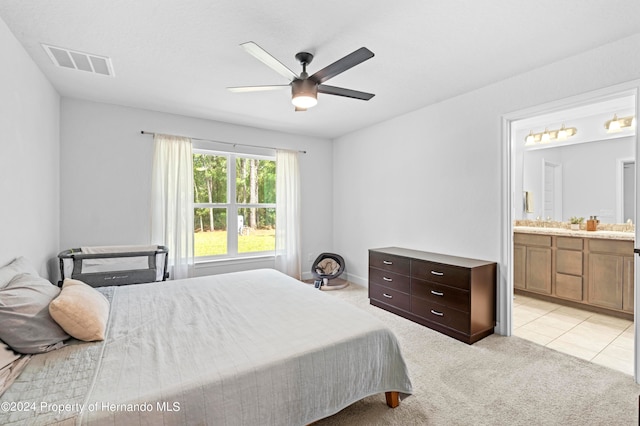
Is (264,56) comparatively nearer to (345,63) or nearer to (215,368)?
(345,63)

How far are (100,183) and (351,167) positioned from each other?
11.8ft

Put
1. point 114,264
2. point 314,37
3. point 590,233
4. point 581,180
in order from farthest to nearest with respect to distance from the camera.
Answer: point 581,180 < point 590,233 < point 114,264 < point 314,37

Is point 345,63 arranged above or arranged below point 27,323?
above

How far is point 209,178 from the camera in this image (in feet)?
15.1

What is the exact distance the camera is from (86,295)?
1890 millimetres

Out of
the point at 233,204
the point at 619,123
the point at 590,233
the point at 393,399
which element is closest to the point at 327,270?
the point at 233,204

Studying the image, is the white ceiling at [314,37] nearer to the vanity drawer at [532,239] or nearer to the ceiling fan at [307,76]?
the ceiling fan at [307,76]

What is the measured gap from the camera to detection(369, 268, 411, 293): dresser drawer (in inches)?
141

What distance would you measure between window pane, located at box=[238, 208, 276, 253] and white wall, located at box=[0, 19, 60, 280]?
2276mm

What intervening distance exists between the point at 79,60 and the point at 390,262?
3.75m

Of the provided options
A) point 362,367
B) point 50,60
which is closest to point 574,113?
point 362,367

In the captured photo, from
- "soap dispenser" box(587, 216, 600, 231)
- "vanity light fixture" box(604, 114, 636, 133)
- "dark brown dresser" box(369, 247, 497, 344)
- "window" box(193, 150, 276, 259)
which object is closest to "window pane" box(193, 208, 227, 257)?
"window" box(193, 150, 276, 259)

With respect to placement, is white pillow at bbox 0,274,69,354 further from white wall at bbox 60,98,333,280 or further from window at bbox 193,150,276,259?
window at bbox 193,150,276,259

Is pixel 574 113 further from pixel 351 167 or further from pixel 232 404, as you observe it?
pixel 232 404
